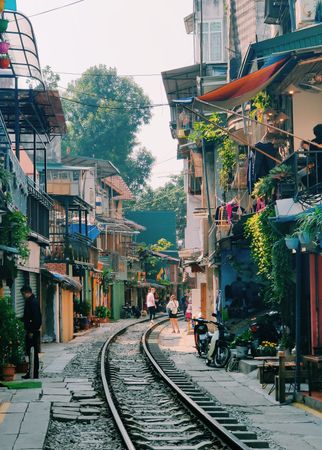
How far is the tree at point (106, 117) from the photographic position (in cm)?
8150

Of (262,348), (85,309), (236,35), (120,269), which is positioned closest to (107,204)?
(120,269)

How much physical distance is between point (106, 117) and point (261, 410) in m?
69.9

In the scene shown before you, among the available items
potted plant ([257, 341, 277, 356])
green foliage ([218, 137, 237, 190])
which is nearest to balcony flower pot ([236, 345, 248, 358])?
potted plant ([257, 341, 277, 356])

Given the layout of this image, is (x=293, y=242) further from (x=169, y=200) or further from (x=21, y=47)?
(x=169, y=200)

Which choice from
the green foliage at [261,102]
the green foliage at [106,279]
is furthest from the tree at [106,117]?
the green foliage at [261,102]

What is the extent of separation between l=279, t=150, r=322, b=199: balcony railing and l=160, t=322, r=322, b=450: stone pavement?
365cm

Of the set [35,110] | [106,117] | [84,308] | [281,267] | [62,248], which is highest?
[106,117]

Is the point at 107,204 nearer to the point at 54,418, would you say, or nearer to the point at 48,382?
the point at 48,382

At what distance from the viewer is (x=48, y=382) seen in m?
17.1

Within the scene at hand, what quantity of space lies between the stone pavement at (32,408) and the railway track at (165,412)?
2.94 feet

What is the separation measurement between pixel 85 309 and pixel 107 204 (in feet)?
87.7

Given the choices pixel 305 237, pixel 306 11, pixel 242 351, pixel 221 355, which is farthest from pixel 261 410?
pixel 306 11

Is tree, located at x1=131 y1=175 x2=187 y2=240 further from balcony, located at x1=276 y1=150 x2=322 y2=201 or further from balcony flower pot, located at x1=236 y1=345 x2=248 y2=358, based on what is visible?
balcony, located at x1=276 y1=150 x2=322 y2=201

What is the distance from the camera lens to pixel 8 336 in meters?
16.9
